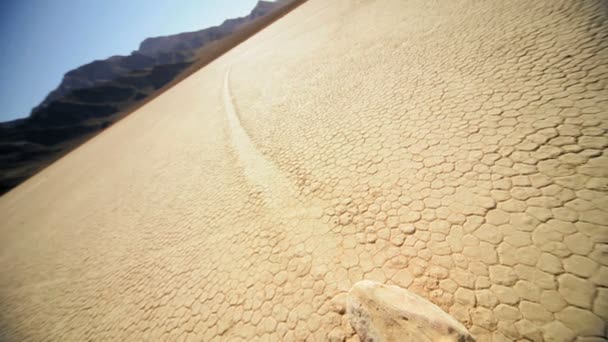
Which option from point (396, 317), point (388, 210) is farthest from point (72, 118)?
point (396, 317)

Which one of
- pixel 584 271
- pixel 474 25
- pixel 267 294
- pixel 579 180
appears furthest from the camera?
pixel 474 25

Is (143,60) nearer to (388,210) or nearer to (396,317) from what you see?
(388,210)

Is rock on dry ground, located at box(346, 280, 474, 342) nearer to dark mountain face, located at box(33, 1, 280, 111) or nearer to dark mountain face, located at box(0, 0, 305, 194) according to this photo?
dark mountain face, located at box(0, 0, 305, 194)

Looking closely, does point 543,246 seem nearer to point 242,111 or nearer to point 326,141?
point 326,141

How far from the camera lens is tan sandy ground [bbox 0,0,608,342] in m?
1.70

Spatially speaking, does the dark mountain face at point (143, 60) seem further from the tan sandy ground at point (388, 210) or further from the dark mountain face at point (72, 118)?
the tan sandy ground at point (388, 210)

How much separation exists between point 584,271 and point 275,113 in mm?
Answer: 5392

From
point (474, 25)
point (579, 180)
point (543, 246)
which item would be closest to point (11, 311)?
point (543, 246)

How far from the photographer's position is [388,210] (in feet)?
8.02

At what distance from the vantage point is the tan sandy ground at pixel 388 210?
1.70 meters

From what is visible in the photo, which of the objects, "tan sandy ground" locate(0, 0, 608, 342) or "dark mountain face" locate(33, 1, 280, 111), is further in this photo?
"dark mountain face" locate(33, 1, 280, 111)

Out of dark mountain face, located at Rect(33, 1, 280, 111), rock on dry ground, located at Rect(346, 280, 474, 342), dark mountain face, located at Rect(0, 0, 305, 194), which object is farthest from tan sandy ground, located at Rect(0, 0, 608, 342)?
dark mountain face, located at Rect(33, 1, 280, 111)

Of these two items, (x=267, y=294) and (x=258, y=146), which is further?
(x=258, y=146)

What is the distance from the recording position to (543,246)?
1682 millimetres
